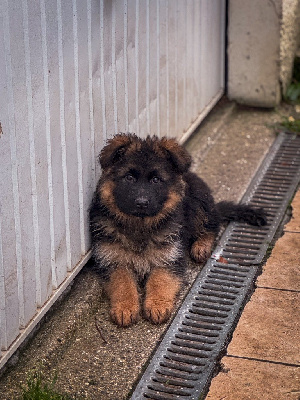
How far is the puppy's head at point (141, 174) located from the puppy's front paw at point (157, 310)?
53 centimetres

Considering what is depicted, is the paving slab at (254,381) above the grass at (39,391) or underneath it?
underneath

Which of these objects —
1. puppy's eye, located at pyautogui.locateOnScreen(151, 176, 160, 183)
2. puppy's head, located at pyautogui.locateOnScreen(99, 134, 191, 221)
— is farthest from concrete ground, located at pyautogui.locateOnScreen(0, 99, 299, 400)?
puppy's eye, located at pyautogui.locateOnScreen(151, 176, 160, 183)

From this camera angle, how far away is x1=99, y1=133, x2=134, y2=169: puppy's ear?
180 inches

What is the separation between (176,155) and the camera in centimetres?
→ 465

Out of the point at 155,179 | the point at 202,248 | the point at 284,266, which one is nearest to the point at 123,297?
the point at 155,179

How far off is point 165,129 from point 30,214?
7.62ft

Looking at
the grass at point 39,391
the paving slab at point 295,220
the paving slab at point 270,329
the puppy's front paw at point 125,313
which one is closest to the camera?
the grass at point 39,391

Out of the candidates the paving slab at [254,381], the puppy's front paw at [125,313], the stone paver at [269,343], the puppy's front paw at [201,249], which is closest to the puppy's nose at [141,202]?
the puppy's front paw at [125,313]

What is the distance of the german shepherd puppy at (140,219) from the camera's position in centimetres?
450

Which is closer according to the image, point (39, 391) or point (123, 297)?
point (39, 391)

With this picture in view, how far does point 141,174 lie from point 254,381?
1453 millimetres

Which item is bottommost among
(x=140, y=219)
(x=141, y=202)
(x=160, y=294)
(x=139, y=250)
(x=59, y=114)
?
(x=160, y=294)

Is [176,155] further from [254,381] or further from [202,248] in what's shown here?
[254,381]

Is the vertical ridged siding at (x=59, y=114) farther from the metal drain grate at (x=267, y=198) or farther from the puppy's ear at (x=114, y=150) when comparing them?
the metal drain grate at (x=267, y=198)
